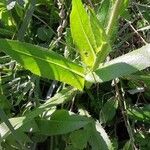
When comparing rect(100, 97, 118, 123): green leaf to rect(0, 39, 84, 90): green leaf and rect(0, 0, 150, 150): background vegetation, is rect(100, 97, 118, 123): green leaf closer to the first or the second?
rect(0, 0, 150, 150): background vegetation

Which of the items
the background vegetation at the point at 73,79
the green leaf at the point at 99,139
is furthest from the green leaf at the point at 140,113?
the green leaf at the point at 99,139

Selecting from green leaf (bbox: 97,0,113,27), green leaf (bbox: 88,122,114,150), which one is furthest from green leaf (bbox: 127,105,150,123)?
green leaf (bbox: 97,0,113,27)

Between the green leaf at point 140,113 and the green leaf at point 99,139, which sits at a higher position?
the green leaf at point 99,139

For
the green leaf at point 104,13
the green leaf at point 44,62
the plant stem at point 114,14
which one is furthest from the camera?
the green leaf at point 104,13

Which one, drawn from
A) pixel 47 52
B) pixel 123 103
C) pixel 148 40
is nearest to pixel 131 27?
pixel 148 40

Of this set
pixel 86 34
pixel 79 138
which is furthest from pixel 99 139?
pixel 86 34

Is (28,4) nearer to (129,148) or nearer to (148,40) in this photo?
(148,40)

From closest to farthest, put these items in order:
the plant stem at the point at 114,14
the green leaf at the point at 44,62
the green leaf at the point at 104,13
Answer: the plant stem at the point at 114,14, the green leaf at the point at 44,62, the green leaf at the point at 104,13

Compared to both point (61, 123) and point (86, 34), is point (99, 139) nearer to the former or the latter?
point (61, 123)

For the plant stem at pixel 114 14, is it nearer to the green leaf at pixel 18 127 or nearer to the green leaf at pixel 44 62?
the green leaf at pixel 44 62
